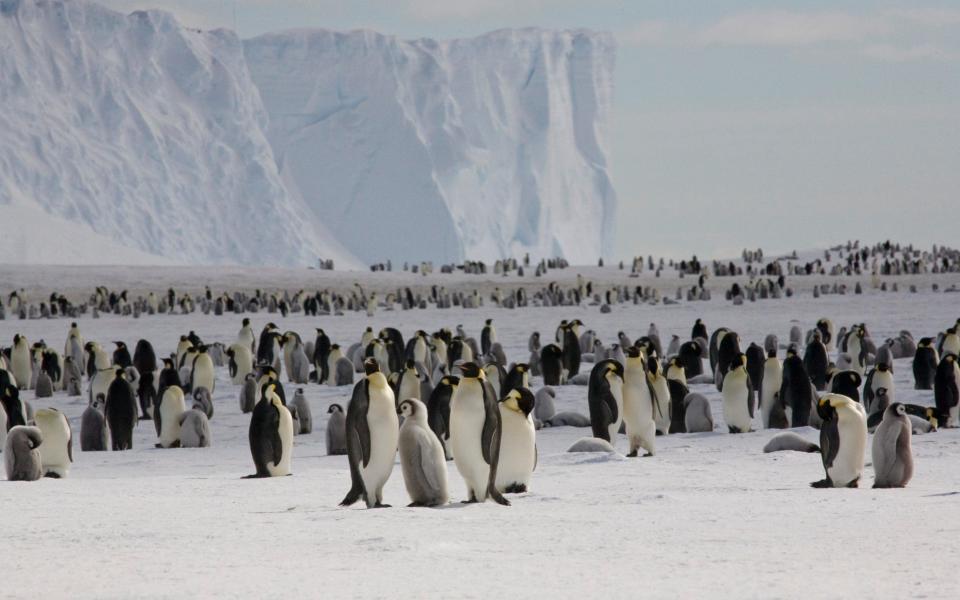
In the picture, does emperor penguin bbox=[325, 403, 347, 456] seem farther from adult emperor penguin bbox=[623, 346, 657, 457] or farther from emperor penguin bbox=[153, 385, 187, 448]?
adult emperor penguin bbox=[623, 346, 657, 457]

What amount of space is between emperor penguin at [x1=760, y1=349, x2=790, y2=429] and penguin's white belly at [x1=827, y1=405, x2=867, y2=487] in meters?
4.07

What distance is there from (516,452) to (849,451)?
5.97 ft

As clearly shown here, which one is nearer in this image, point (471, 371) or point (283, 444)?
point (471, 371)

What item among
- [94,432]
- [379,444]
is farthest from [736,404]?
[94,432]

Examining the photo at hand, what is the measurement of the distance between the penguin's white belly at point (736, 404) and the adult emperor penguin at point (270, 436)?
408cm

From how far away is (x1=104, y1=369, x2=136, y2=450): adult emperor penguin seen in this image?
11602 millimetres

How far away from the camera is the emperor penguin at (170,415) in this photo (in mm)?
11406

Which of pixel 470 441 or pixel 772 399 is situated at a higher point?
pixel 470 441

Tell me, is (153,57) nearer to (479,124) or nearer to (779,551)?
(479,124)

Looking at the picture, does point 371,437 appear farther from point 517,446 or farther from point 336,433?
point 336,433

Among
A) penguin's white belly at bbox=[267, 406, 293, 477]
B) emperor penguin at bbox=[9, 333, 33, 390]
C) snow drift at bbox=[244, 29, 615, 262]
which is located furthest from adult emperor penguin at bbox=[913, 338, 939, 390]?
snow drift at bbox=[244, 29, 615, 262]

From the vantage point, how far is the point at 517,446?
7.38m

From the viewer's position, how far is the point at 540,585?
15.1 ft

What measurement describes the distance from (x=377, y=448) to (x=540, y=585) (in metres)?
2.44
